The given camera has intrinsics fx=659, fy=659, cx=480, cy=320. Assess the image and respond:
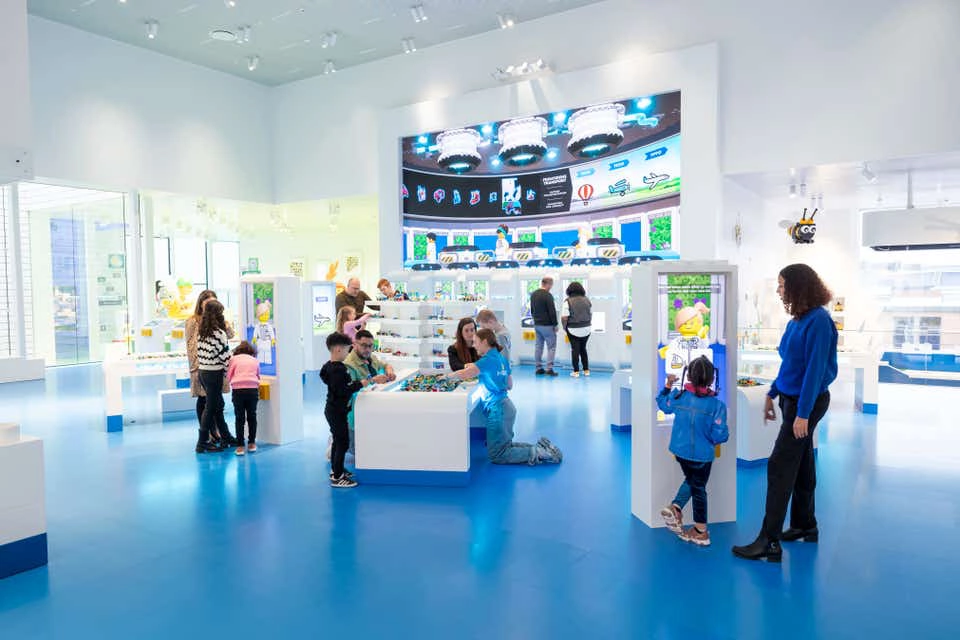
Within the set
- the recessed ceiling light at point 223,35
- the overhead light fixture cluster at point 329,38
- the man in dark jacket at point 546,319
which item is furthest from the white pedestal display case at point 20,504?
the recessed ceiling light at point 223,35

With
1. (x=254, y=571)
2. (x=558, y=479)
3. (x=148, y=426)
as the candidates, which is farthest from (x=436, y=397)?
(x=148, y=426)

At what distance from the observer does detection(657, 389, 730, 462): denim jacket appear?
3945 mm

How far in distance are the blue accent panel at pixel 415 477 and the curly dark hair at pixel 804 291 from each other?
8.98 ft

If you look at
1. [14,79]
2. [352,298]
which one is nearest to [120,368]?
[352,298]

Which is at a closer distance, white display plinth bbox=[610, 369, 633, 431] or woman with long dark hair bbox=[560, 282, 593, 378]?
white display plinth bbox=[610, 369, 633, 431]

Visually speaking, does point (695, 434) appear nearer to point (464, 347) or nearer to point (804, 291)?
point (804, 291)

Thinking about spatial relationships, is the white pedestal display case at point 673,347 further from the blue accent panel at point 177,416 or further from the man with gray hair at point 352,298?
the man with gray hair at point 352,298

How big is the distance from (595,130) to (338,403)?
840 cm

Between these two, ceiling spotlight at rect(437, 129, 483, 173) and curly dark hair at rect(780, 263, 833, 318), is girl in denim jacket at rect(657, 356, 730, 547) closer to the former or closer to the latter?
curly dark hair at rect(780, 263, 833, 318)

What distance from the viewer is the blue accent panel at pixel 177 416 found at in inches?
323

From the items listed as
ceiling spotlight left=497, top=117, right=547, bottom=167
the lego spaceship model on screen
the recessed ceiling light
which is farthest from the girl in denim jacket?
the recessed ceiling light

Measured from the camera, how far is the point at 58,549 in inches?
162

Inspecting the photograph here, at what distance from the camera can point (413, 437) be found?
5.28m

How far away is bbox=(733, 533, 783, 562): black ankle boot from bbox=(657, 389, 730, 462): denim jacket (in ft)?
1.73
